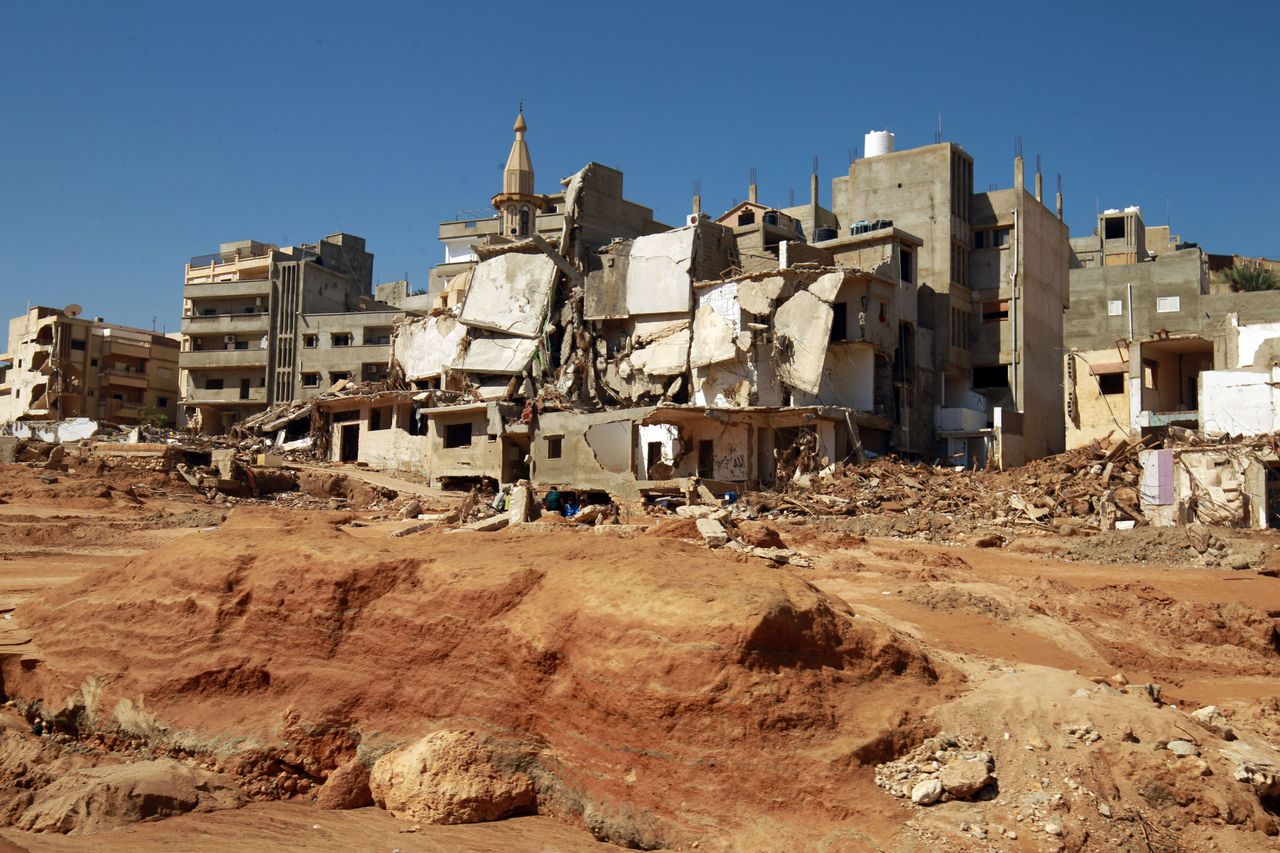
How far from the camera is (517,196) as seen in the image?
56781 mm

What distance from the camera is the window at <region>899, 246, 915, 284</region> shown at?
38875mm

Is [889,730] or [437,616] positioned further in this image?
[437,616]

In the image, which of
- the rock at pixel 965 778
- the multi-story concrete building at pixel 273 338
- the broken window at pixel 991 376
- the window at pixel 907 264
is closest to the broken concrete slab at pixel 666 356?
the window at pixel 907 264

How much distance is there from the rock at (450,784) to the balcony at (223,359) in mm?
49674

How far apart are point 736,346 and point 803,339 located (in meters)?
2.25

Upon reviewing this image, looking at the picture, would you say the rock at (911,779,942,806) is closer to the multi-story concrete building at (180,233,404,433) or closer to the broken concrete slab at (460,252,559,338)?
the broken concrete slab at (460,252,559,338)

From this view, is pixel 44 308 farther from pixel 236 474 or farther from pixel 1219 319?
pixel 1219 319

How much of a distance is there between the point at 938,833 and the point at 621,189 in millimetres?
40374

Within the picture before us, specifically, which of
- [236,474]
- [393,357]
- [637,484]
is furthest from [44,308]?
[637,484]

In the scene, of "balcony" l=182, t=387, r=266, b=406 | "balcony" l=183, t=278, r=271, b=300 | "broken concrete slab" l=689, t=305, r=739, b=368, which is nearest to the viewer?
"broken concrete slab" l=689, t=305, r=739, b=368

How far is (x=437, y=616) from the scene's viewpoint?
29.1 feet

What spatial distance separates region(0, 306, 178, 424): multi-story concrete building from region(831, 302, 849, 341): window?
36.6 metres

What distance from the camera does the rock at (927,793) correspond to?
7098 millimetres

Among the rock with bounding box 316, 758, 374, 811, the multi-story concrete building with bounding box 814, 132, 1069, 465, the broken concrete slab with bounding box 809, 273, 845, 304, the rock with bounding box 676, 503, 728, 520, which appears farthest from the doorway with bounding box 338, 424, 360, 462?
the rock with bounding box 316, 758, 374, 811
